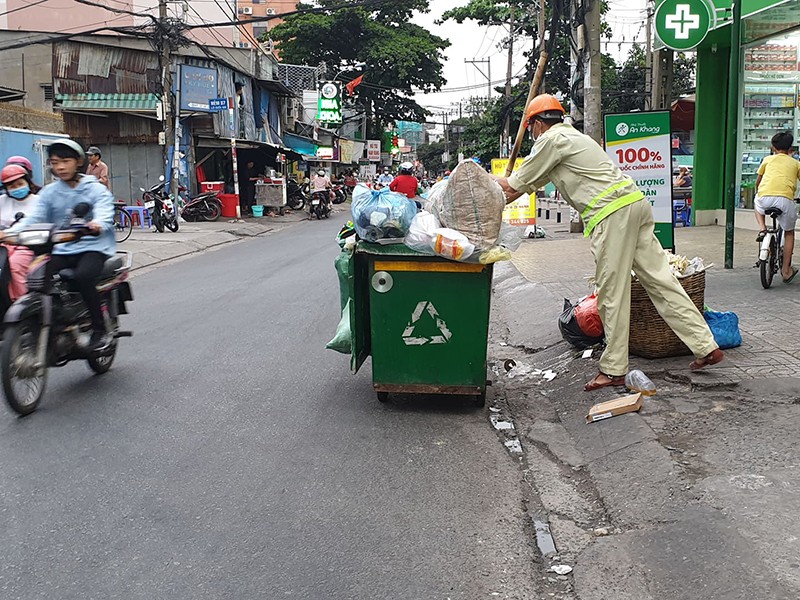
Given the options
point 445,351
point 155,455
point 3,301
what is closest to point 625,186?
point 445,351

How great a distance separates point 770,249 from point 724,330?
2.81 m

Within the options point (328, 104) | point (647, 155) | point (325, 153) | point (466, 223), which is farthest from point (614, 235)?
point (325, 153)

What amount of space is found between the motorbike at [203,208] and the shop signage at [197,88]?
2862mm

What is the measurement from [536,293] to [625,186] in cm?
420

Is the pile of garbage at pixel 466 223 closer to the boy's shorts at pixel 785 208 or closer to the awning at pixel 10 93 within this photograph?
the boy's shorts at pixel 785 208

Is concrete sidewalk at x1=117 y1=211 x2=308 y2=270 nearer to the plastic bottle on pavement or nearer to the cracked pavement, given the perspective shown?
the cracked pavement

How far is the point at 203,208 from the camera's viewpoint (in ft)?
78.7

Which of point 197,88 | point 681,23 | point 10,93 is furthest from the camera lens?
point 197,88

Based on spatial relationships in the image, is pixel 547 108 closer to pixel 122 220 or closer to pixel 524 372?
pixel 524 372

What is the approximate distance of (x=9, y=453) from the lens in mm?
4457

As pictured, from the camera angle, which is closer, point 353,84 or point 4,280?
point 4,280

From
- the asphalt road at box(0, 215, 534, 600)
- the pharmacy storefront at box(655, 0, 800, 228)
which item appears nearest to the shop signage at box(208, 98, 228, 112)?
the pharmacy storefront at box(655, 0, 800, 228)

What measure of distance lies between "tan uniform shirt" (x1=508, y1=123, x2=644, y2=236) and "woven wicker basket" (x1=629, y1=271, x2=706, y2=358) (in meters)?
0.84

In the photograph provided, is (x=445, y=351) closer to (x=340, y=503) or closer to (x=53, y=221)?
(x=340, y=503)
